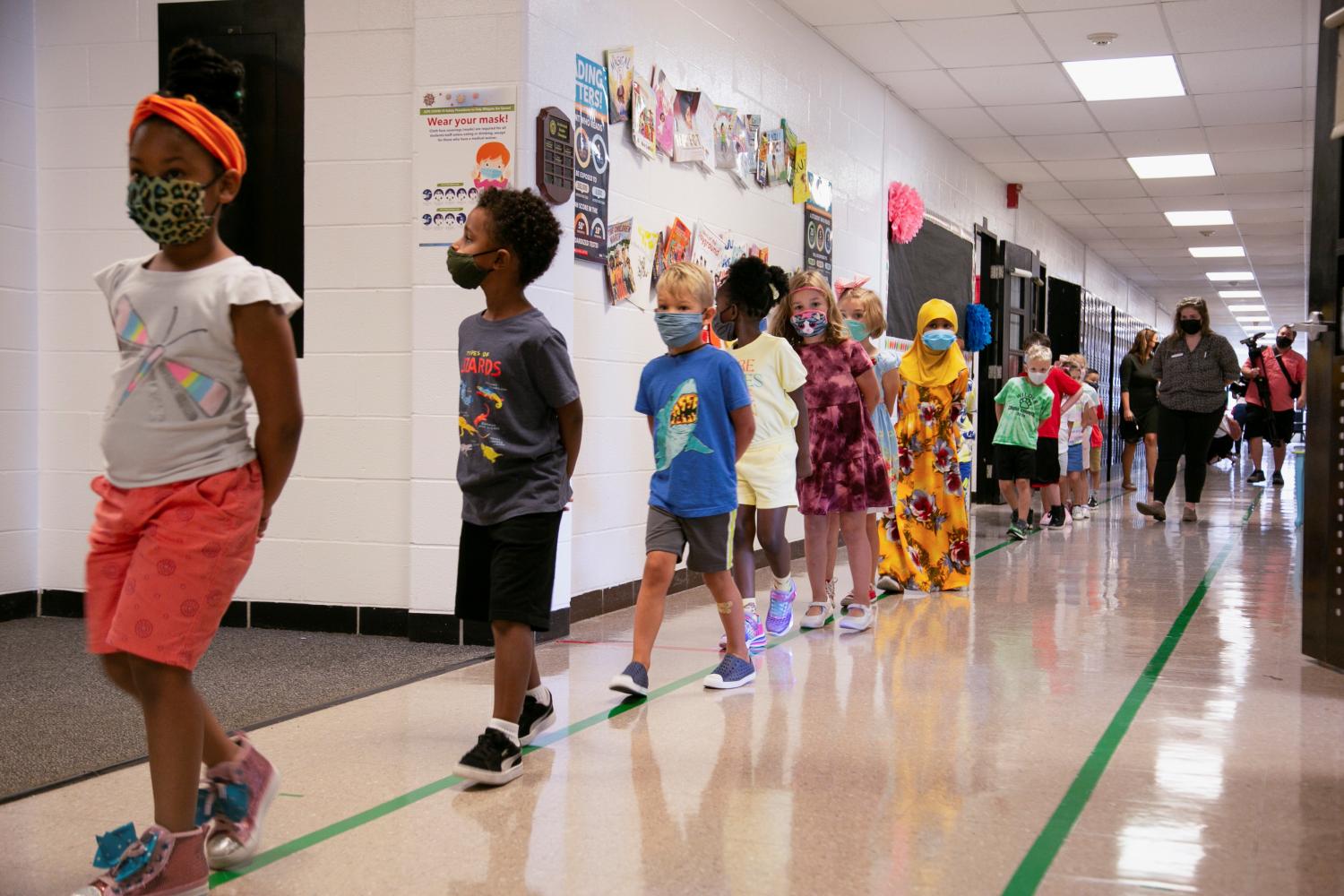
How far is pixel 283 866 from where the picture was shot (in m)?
2.36

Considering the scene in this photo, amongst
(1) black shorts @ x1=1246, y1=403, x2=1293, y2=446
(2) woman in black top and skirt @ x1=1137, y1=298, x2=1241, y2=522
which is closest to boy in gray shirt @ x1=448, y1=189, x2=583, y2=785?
(2) woman in black top and skirt @ x1=1137, y1=298, x2=1241, y2=522

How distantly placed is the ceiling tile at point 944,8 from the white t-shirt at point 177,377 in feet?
18.2

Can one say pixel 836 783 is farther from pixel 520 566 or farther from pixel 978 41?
pixel 978 41

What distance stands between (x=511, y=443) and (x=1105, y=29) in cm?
560

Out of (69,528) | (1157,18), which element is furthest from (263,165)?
(1157,18)

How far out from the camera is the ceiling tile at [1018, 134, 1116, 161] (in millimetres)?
10305

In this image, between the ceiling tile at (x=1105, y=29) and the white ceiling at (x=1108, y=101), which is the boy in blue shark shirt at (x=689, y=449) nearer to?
the white ceiling at (x=1108, y=101)

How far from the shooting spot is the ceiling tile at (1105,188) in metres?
12.2

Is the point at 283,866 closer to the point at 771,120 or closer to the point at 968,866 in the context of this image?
the point at 968,866

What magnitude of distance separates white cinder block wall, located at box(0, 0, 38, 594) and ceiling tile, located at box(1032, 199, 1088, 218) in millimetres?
10204

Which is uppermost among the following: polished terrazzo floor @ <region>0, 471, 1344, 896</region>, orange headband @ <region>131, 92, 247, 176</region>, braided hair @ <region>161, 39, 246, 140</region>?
braided hair @ <region>161, 39, 246, 140</region>

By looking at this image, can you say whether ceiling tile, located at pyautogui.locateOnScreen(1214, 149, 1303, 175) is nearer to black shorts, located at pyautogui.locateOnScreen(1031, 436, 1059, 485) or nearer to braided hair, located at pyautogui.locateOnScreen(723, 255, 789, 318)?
black shorts, located at pyautogui.locateOnScreen(1031, 436, 1059, 485)

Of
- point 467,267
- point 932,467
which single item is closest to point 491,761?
point 467,267

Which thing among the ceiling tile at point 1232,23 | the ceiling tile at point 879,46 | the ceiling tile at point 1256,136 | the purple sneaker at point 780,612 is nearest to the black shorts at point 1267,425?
the ceiling tile at point 1256,136
